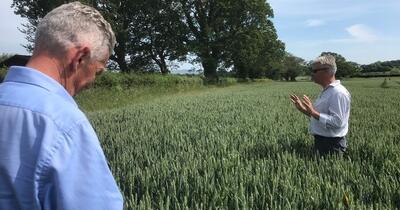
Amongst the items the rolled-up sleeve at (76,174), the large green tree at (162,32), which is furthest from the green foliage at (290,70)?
the rolled-up sleeve at (76,174)

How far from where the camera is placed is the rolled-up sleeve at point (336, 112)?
562 centimetres

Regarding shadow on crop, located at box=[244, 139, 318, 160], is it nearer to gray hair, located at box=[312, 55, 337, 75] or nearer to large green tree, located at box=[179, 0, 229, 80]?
gray hair, located at box=[312, 55, 337, 75]

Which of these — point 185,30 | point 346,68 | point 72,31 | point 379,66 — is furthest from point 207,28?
point 379,66

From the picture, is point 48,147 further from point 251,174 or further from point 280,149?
point 280,149

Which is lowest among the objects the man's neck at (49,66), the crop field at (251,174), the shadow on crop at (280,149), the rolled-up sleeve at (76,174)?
the shadow on crop at (280,149)

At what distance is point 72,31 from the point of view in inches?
72.4

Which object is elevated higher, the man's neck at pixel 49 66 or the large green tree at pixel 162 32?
the large green tree at pixel 162 32

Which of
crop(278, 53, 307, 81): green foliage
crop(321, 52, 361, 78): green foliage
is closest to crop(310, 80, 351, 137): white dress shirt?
crop(278, 53, 307, 81): green foliage

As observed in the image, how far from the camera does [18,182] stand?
1.62 m

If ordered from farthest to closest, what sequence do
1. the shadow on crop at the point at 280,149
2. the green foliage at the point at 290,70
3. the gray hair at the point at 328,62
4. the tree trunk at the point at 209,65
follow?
the green foliage at the point at 290,70
the tree trunk at the point at 209,65
the shadow on crop at the point at 280,149
the gray hair at the point at 328,62

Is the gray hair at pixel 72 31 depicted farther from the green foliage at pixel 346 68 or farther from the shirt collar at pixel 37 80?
the green foliage at pixel 346 68

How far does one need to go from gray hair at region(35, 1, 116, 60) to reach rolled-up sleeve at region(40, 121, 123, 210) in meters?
0.34

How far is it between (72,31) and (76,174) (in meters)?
0.55

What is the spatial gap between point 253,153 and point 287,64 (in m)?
99.0
